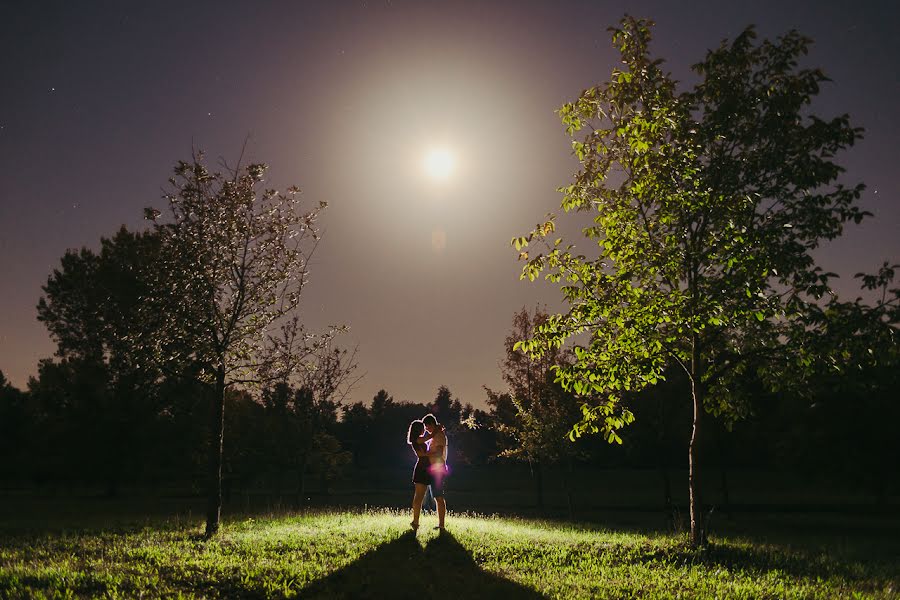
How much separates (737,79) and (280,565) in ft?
41.5

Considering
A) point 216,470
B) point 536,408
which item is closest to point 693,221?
point 216,470

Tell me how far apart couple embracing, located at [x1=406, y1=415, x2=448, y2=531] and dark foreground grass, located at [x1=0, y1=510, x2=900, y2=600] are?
70cm

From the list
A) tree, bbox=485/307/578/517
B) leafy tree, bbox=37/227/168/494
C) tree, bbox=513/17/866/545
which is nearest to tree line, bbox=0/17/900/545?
tree, bbox=513/17/866/545

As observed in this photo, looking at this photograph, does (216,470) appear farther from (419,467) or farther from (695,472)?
(695,472)

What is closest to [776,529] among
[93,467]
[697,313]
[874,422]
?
[874,422]

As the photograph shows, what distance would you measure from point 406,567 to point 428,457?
11.7 feet

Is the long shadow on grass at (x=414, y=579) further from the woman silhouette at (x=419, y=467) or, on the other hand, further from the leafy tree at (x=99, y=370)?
the leafy tree at (x=99, y=370)

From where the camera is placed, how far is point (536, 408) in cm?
3077

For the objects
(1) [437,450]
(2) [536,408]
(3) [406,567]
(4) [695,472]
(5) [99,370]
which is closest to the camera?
(3) [406,567]

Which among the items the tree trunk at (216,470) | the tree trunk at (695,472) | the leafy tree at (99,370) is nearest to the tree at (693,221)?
the tree trunk at (695,472)

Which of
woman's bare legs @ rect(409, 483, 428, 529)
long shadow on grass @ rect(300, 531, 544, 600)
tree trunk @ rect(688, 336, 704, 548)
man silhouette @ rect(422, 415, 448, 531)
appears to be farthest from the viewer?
man silhouette @ rect(422, 415, 448, 531)

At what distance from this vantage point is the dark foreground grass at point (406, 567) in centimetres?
805

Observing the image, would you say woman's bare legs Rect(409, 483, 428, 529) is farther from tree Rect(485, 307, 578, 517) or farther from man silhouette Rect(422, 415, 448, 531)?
tree Rect(485, 307, 578, 517)

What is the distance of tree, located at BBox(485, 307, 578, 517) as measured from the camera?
94.5 feet
